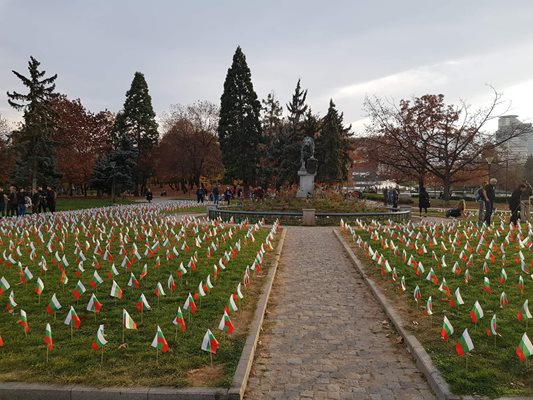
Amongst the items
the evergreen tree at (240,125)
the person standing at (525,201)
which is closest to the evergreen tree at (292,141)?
the evergreen tree at (240,125)

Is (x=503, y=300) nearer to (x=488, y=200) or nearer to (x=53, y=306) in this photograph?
(x=53, y=306)

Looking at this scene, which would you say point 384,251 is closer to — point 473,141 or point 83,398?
point 83,398

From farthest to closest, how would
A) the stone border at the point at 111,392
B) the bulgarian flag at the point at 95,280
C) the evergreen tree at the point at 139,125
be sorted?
the evergreen tree at the point at 139,125, the bulgarian flag at the point at 95,280, the stone border at the point at 111,392

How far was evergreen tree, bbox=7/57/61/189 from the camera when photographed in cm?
3616

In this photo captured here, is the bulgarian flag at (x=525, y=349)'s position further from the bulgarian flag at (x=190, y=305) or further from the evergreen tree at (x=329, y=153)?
the evergreen tree at (x=329, y=153)

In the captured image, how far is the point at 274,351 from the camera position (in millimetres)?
4973

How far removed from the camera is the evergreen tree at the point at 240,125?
46.8m

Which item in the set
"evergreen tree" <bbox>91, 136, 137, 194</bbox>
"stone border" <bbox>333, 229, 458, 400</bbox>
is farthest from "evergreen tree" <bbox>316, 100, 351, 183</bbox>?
"stone border" <bbox>333, 229, 458, 400</bbox>

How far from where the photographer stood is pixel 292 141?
4978 cm

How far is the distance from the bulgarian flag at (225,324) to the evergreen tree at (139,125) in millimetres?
54618

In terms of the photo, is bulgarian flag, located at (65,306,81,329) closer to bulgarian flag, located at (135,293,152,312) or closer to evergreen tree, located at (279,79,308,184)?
bulgarian flag, located at (135,293,152,312)

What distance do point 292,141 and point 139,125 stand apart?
2228 centimetres

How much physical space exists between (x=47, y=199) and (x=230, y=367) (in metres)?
21.4

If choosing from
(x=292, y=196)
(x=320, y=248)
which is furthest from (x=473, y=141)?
(x=320, y=248)
